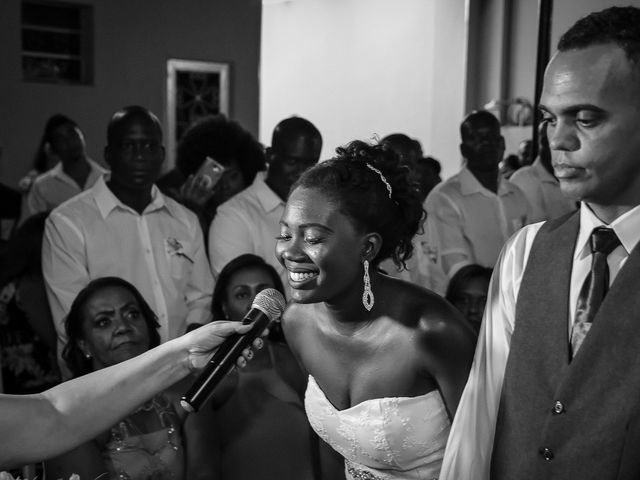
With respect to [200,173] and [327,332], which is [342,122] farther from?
[327,332]

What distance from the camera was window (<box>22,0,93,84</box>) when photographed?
7.87 m

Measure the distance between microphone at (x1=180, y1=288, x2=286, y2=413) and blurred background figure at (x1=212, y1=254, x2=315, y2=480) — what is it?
0.95 metres

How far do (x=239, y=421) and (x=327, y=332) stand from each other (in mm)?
623

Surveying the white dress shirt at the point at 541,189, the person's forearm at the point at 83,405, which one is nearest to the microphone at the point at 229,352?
the person's forearm at the point at 83,405

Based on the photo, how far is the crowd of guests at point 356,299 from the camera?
Result: 144 centimetres

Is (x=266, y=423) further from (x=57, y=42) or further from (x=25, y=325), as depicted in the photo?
(x=57, y=42)

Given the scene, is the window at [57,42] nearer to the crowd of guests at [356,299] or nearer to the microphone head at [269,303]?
the crowd of guests at [356,299]

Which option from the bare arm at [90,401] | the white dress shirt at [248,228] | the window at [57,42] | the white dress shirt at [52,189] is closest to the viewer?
the bare arm at [90,401]

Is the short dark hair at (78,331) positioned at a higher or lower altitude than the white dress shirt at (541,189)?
lower

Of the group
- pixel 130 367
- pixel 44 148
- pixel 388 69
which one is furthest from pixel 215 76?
pixel 130 367

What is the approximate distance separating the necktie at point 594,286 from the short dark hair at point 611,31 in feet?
1.05

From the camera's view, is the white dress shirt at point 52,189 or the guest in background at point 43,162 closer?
the white dress shirt at point 52,189

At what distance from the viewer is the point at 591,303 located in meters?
1.48

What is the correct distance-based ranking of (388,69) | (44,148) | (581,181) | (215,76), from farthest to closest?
1. (388,69)
2. (215,76)
3. (44,148)
4. (581,181)
